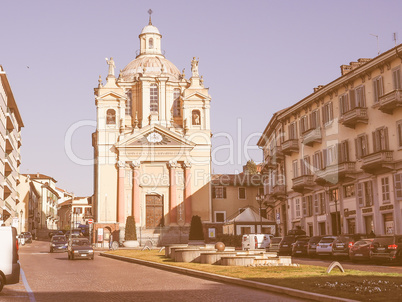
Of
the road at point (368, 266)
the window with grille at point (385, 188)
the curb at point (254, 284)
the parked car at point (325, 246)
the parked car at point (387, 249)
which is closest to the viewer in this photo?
the curb at point (254, 284)

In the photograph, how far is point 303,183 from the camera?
2048 inches

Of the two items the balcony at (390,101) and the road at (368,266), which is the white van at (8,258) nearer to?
the road at (368,266)

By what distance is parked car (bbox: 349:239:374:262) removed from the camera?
2962 cm

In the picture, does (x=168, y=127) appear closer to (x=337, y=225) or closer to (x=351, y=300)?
(x=337, y=225)

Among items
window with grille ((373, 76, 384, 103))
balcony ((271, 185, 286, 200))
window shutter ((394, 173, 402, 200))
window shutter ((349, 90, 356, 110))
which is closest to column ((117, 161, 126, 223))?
balcony ((271, 185, 286, 200))

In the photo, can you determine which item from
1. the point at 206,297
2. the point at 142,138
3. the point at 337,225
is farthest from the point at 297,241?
the point at 142,138

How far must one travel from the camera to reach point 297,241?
38.7 meters

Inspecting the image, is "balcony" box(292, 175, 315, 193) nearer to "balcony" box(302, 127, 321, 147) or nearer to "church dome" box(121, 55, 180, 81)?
"balcony" box(302, 127, 321, 147)

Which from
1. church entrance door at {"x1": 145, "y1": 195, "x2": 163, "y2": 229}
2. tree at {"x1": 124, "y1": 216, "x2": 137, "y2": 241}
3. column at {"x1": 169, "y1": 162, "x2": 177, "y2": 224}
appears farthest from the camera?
church entrance door at {"x1": 145, "y1": 195, "x2": 163, "y2": 229}

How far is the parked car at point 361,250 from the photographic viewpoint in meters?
29.6

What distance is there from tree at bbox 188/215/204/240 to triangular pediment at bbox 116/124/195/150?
34.4 ft

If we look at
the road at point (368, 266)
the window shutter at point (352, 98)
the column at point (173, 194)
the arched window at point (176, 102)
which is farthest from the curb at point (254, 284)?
the arched window at point (176, 102)

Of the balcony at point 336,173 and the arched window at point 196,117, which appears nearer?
the balcony at point 336,173

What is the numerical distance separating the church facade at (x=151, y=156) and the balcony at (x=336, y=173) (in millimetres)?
30238
